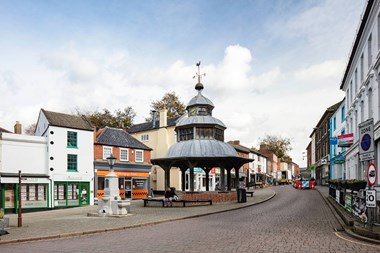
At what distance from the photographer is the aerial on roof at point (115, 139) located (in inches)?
1446

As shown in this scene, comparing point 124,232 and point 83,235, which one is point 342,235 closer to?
point 124,232

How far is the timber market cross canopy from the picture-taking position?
27.8 meters

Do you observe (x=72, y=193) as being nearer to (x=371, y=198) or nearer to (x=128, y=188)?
(x=128, y=188)

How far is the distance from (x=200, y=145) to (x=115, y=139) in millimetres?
12821

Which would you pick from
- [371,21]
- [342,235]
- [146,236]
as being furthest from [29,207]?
[371,21]

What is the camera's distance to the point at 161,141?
47.7m

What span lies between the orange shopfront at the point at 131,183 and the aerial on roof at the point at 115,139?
2779mm

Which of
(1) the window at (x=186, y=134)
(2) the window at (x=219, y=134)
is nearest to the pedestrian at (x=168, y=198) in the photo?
(1) the window at (x=186, y=134)

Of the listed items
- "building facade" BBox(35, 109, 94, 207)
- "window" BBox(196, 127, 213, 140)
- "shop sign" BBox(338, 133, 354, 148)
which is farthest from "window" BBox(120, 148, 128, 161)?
"shop sign" BBox(338, 133, 354, 148)

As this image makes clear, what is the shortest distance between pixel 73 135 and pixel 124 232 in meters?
20.1

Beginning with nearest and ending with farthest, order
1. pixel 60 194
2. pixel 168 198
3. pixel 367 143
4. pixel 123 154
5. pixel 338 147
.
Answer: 1. pixel 367 143
2. pixel 168 198
3. pixel 60 194
4. pixel 123 154
5. pixel 338 147

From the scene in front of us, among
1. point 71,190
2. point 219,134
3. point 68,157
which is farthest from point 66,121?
point 219,134

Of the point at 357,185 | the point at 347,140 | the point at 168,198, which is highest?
the point at 347,140

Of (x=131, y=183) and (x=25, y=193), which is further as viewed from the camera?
(x=131, y=183)
